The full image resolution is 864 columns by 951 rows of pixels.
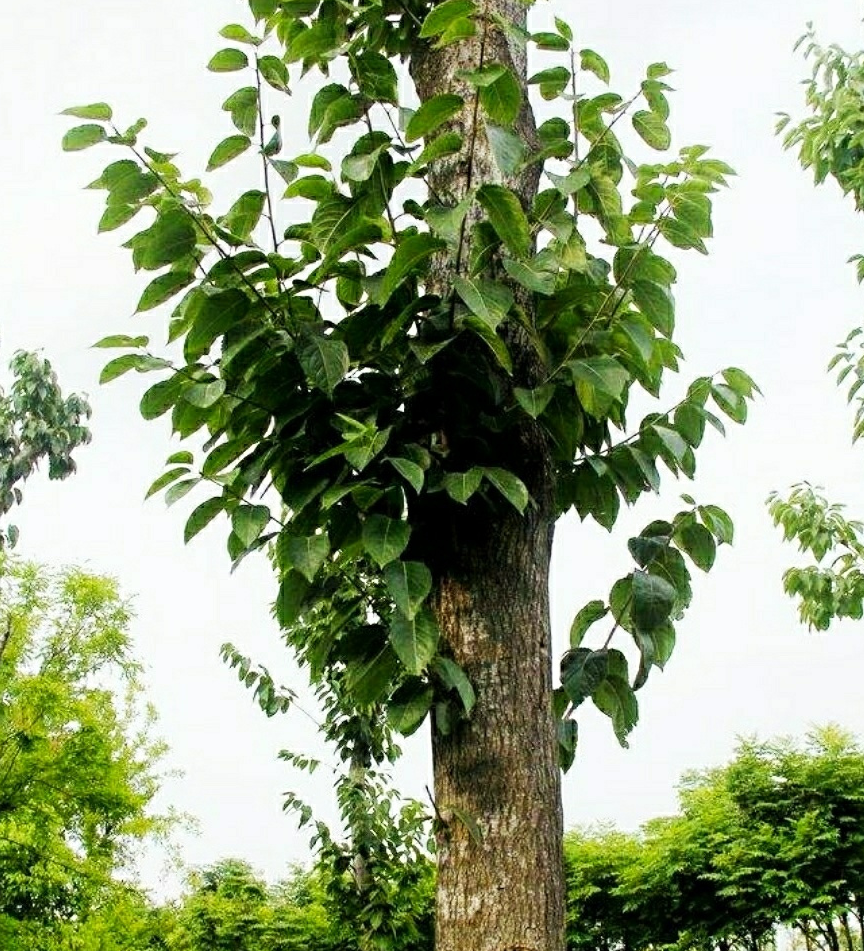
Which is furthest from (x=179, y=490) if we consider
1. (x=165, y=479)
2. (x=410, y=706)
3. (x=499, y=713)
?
(x=499, y=713)

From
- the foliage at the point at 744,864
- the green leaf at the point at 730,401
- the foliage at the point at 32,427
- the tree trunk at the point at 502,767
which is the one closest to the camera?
the tree trunk at the point at 502,767

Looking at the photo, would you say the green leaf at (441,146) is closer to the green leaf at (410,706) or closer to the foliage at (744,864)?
the green leaf at (410,706)

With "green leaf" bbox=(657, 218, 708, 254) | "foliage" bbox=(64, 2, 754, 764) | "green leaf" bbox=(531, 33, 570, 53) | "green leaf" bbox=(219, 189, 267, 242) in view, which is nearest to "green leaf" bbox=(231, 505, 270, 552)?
"foliage" bbox=(64, 2, 754, 764)

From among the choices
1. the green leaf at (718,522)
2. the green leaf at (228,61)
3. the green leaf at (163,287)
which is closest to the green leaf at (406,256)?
the green leaf at (163,287)

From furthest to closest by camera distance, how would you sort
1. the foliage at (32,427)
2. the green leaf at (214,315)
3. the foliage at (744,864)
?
the foliage at (32,427) → the foliage at (744,864) → the green leaf at (214,315)

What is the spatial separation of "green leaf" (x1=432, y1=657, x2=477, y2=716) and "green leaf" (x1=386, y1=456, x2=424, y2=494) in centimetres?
25

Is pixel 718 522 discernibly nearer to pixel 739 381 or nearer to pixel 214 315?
pixel 739 381

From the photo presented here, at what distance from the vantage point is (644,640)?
1.68m

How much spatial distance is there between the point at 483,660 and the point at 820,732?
6.08 m

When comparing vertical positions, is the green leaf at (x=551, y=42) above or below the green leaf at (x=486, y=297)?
above

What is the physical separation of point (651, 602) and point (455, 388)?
45 centimetres

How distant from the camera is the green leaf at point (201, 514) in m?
1.72

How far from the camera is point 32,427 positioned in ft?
56.2

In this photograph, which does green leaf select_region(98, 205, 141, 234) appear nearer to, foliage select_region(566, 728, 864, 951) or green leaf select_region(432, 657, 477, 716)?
green leaf select_region(432, 657, 477, 716)
